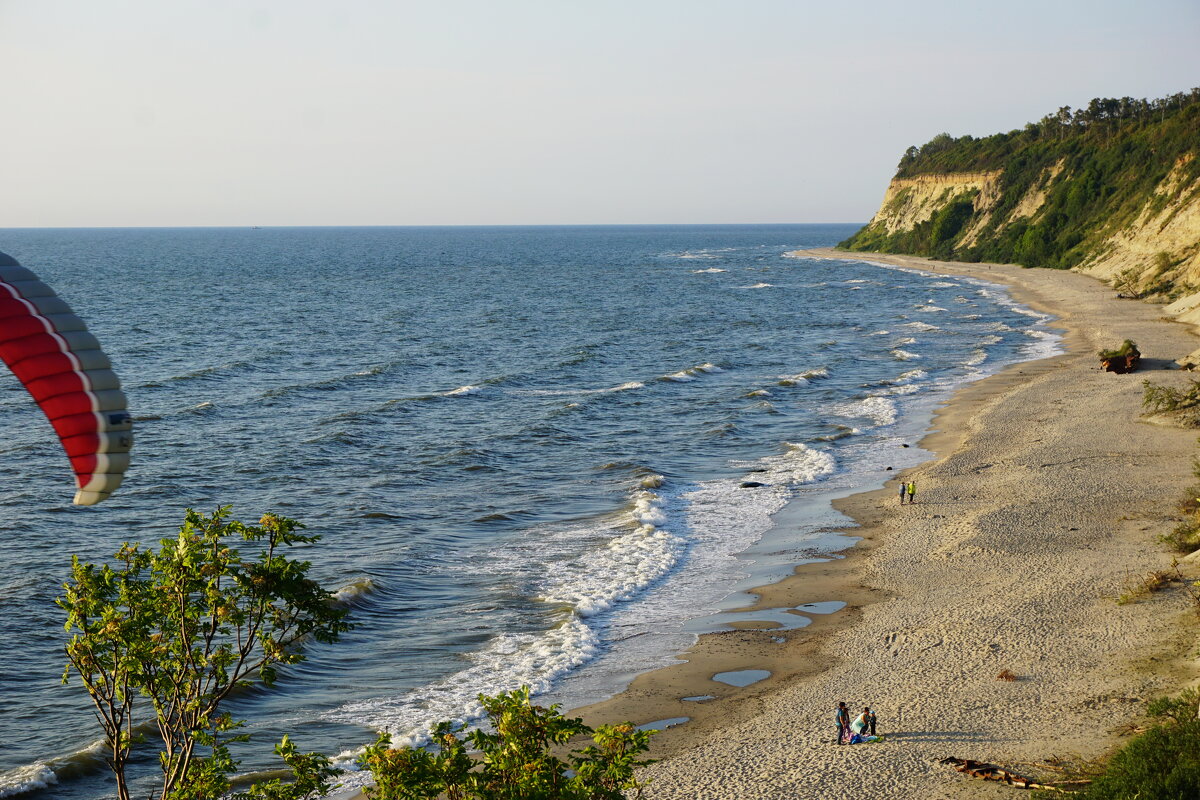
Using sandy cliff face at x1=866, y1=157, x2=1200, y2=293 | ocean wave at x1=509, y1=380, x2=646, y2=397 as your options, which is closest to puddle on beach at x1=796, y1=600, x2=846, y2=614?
ocean wave at x1=509, y1=380, x2=646, y2=397

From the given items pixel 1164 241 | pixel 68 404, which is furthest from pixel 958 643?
pixel 1164 241

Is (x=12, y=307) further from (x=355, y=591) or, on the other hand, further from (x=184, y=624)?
(x=355, y=591)

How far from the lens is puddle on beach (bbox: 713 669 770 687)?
26.0 m

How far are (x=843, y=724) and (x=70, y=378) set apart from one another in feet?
58.4

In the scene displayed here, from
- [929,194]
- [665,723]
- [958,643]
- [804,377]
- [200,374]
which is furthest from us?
[929,194]

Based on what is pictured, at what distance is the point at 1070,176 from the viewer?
13912cm

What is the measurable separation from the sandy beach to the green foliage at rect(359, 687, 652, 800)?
9431 millimetres

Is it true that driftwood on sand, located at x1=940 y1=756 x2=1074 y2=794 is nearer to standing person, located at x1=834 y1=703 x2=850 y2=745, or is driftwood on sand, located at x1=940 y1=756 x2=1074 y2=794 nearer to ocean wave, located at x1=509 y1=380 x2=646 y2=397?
standing person, located at x1=834 y1=703 x2=850 y2=745

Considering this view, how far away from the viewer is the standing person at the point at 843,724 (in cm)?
2225

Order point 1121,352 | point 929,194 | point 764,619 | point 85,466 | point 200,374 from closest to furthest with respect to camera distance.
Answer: point 85,466 < point 764,619 < point 1121,352 < point 200,374 < point 929,194

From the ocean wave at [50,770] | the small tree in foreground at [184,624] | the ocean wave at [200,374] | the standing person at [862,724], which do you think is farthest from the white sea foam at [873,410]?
the small tree in foreground at [184,624]

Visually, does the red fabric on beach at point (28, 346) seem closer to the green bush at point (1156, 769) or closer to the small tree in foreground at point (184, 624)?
the small tree in foreground at point (184, 624)

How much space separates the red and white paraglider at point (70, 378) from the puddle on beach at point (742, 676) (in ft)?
63.4

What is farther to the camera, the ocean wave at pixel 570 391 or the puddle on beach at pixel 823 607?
the ocean wave at pixel 570 391
